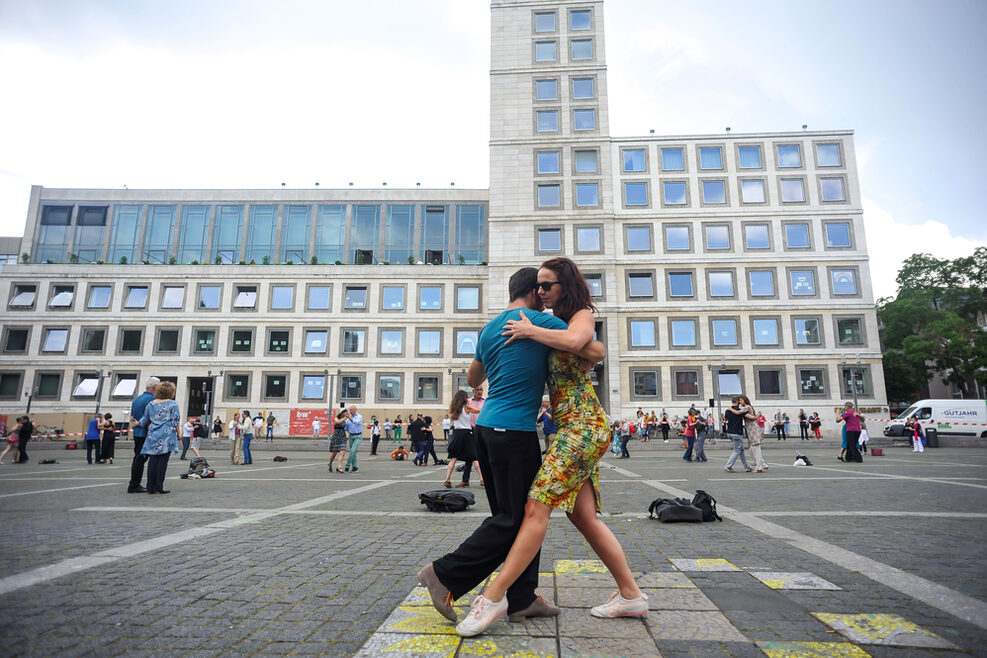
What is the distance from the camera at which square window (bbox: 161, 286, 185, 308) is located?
4622 centimetres

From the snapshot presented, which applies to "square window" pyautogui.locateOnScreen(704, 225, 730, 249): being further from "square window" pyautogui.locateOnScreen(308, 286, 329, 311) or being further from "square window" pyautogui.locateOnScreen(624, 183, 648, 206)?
"square window" pyautogui.locateOnScreen(308, 286, 329, 311)

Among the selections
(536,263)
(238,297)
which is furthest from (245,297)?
(536,263)

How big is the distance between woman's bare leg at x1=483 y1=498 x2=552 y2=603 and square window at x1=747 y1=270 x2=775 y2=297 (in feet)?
154

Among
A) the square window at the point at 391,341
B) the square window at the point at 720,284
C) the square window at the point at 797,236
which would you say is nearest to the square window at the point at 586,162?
the square window at the point at 720,284

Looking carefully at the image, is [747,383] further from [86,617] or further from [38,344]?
Result: [38,344]

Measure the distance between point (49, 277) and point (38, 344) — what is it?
6009 mm

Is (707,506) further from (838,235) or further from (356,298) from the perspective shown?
(838,235)

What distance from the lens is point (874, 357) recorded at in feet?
140

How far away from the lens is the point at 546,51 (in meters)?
48.0

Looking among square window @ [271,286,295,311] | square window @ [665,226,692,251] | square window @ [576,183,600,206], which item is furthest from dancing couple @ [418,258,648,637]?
square window @ [271,286,295,311]

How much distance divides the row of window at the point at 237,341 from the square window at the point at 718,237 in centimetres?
2164

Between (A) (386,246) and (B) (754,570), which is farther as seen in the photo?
(A) (386,246)

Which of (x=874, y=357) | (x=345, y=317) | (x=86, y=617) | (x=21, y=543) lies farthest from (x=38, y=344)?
(x=874, y=357)

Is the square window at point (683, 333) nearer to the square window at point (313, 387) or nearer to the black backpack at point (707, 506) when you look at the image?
the square window at point (313, 387)
